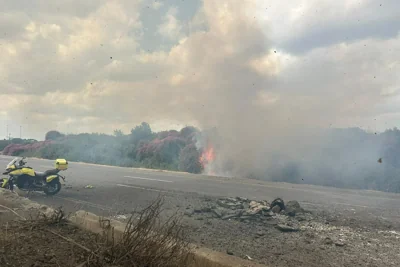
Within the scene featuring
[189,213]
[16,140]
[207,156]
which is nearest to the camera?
[189,213]

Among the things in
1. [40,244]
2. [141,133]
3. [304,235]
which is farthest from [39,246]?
[141,133]

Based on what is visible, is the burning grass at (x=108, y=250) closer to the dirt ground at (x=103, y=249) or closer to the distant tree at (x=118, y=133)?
the dirt ground at (x=103, y=249)

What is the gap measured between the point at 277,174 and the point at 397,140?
843 cm

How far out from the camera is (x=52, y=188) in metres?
12.8

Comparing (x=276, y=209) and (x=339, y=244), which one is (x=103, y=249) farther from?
(x=276, y=209)

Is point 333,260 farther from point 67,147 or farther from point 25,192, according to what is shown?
point 67,147

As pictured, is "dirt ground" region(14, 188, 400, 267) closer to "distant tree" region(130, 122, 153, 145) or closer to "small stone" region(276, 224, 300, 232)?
"small stone" region(276, 224, 300, 232)

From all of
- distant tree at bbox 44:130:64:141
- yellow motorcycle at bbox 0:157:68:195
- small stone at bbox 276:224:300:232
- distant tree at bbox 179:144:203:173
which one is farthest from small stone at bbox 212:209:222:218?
distant tree at bbox 44:130:64:141

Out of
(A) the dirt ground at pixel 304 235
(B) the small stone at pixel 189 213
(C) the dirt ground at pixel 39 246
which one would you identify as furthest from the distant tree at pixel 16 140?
(C) the dirt ground at pixel 39 246

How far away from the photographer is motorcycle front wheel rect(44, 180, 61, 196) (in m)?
12.7

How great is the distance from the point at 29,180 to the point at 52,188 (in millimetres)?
775

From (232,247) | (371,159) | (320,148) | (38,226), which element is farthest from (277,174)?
(38,226)

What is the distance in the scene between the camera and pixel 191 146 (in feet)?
96.5

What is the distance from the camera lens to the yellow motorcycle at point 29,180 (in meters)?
12.5
